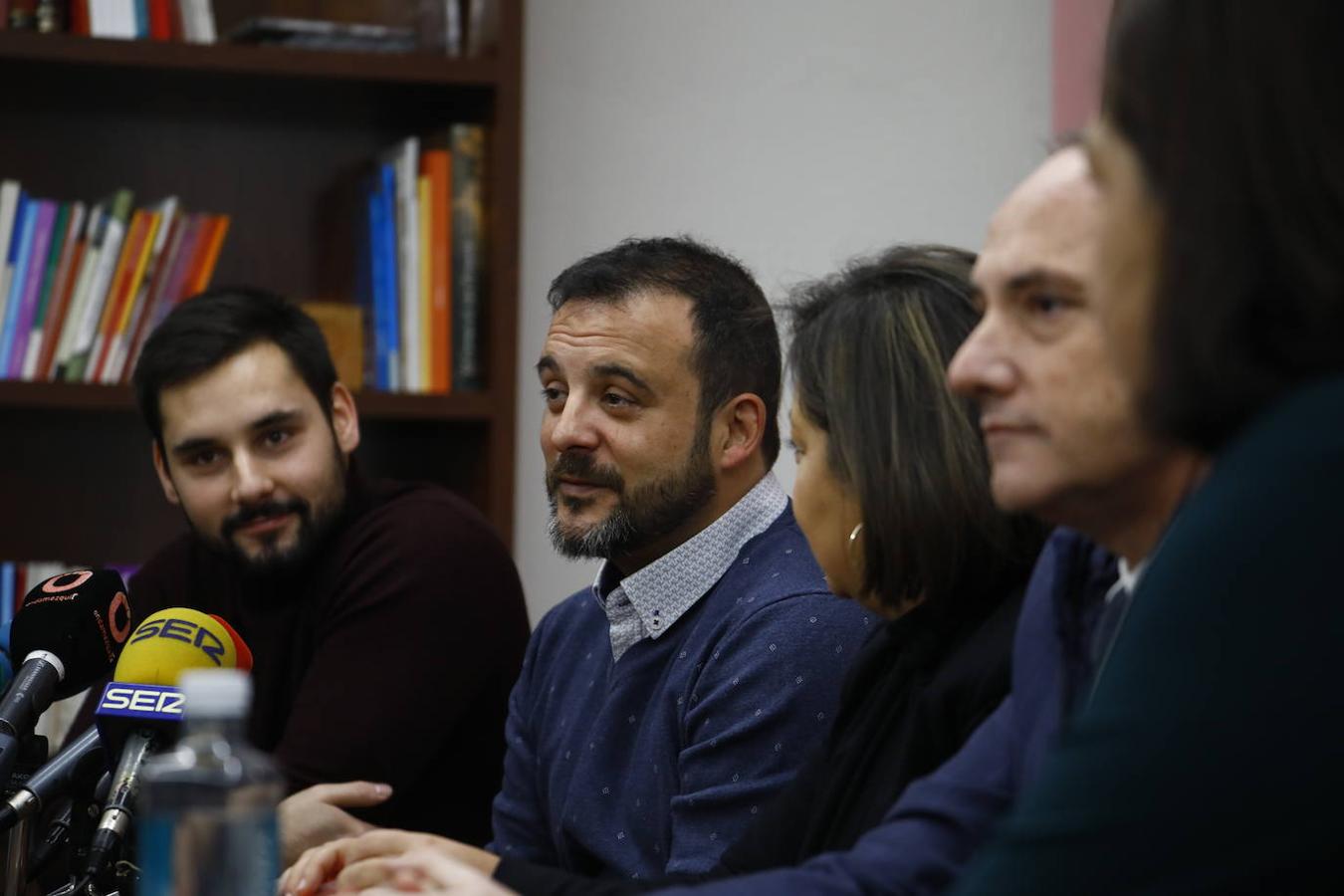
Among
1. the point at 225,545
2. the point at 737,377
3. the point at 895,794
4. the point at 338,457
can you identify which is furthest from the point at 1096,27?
the point at 895,794

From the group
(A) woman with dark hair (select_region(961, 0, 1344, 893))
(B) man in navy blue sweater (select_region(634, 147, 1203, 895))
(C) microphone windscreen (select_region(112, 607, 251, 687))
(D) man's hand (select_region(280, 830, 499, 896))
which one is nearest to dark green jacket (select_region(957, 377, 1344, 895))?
(A) woman with dark hair (select_region(961, 0, 1344, 893))

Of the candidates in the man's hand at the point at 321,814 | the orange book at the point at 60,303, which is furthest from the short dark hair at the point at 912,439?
the orange book at the point at 60,303

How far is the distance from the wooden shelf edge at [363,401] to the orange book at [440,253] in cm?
4

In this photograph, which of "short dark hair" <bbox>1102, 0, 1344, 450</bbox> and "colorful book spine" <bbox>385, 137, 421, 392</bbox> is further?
"colorful book spine" <bbox>385, 137, 421, 392</bbox>

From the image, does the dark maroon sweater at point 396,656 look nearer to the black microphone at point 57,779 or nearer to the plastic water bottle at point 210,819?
the black microphone at point 57,779

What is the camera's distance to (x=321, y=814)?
6.78 ft

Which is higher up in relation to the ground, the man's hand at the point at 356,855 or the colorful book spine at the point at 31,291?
the colorful book spine at the point at 31,291

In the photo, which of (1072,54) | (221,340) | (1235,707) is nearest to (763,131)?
(1072,54)

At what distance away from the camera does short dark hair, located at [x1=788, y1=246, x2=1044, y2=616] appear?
4.85ft

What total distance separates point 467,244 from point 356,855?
5.24 feet

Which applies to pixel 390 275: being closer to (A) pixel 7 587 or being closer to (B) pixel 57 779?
(A) pixel 7 587

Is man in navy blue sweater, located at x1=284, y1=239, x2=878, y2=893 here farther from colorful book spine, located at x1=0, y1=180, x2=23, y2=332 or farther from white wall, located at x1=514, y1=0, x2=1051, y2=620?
colorful book spine, located at x1=0, y1=180, x2=23, y2=332

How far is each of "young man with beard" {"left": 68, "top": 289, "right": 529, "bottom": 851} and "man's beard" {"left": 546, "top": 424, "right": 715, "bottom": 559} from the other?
382mm

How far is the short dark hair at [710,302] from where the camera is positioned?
2.18m
